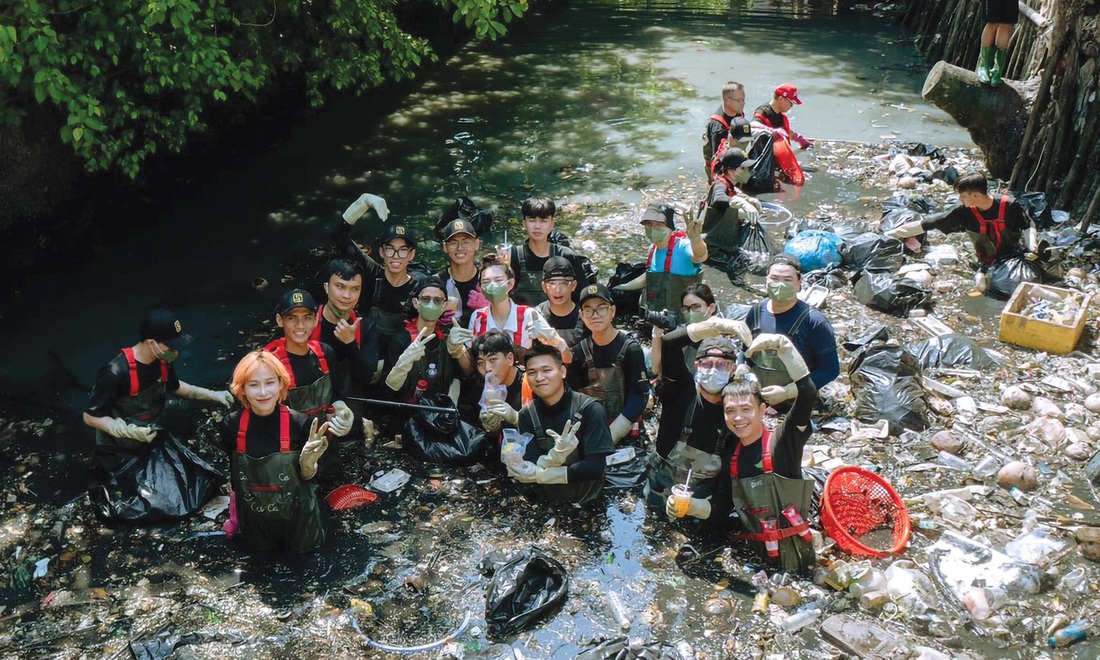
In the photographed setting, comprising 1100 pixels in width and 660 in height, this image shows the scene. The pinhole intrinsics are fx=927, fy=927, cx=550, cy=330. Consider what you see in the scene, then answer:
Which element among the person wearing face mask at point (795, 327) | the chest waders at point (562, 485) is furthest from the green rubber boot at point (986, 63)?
the chest waders at point (562, 485)

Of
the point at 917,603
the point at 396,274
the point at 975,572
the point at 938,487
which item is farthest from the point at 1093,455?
the point at 396,274

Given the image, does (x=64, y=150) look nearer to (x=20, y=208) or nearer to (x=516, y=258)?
(x=20, y=208)

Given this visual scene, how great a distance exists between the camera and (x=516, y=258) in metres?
6.82

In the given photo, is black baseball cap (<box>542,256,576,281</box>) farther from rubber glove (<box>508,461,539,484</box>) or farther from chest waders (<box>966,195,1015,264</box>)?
chest waders (<box>966,195,1015,264</box>)

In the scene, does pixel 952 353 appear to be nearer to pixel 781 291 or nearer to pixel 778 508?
pixel 781 291

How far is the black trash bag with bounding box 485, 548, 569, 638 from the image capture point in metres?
4.64

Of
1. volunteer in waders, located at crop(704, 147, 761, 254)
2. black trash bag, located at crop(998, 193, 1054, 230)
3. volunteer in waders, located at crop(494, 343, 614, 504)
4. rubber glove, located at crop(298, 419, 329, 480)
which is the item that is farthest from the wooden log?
rubber glove, located at crop(298, 419, 329, 480)

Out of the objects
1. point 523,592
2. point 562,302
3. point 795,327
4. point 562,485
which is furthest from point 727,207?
point 523,592

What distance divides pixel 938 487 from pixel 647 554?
1883 mm

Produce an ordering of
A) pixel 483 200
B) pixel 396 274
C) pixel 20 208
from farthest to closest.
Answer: pixel 483 200, pixel 20 208, pixel 396 274

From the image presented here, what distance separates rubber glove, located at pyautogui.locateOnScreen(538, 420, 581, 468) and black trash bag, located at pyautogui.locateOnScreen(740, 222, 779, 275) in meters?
3.89

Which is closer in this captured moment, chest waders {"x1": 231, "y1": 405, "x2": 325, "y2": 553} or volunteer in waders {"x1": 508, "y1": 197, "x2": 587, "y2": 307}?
chest waders {"x1": 231, "y1": 405, "x2": 325, "y2": 553}

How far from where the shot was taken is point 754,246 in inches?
339

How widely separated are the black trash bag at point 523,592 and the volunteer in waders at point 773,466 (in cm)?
73
